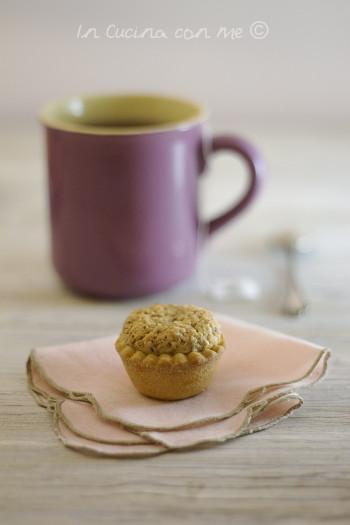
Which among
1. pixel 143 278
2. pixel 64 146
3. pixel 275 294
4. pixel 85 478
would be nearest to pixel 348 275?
pixel 275 294

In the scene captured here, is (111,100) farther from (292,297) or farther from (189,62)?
(189,62)
